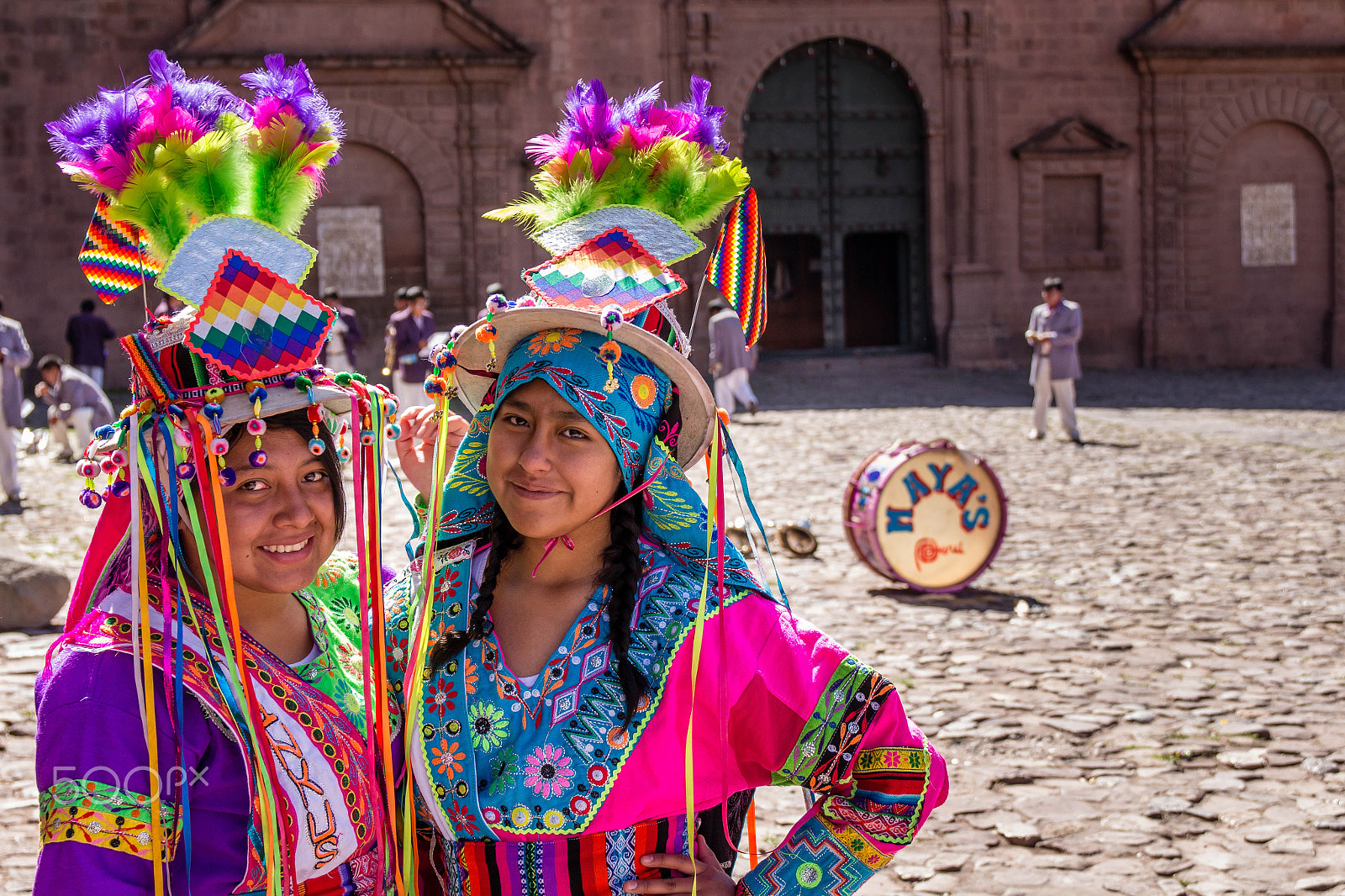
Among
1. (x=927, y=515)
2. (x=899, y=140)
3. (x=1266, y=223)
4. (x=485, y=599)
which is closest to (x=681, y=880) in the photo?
(x=485, y=599)

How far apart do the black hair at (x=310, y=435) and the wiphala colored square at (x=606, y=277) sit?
44cm

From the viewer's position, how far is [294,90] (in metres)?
2.10

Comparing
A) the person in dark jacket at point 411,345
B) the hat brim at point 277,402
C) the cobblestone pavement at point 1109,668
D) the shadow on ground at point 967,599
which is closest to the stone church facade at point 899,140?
the person in dark jacket at point 411,345

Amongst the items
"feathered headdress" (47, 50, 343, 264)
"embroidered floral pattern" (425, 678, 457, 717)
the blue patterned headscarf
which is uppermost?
"feathered headdress" (47, 50, 343, 264)

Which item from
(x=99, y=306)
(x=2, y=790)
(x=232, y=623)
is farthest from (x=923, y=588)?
(x=99, y=306)

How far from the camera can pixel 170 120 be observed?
78.3 inches

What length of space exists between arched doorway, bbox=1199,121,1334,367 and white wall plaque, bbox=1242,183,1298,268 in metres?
0.02

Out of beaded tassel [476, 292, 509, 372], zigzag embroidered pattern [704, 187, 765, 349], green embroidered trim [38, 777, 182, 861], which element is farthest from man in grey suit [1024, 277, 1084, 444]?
green embroidered trim [38, 777, 182, 861]

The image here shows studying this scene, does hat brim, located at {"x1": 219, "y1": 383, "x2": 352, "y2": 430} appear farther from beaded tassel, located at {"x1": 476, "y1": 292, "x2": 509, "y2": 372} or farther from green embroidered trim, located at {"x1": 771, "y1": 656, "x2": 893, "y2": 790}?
green embroidered trim, located at {"x1": 771, "y1": 656, "x2": 893, "y2": 790}

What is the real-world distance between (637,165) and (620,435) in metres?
0.51

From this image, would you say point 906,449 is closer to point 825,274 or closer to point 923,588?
point 923,588

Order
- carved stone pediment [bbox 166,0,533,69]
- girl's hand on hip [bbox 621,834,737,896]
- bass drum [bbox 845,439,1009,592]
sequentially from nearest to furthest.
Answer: girl's hand on hip [bbox 621,834,737,896], bass drum [bbox 845,439,1009,592], carved stone pediment [bbox 166,0,533,69]

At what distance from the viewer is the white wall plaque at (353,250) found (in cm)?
2261

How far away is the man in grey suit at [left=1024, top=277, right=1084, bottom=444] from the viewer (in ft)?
46.7
